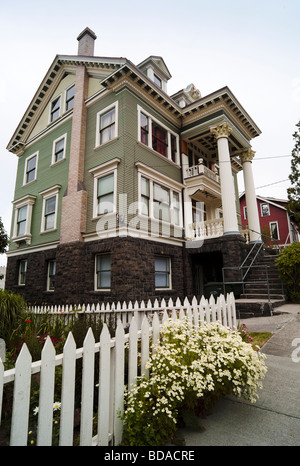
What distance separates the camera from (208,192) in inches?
564

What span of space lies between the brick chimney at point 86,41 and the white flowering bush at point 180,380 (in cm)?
1772

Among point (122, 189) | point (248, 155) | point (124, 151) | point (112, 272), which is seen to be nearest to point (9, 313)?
point (112, 272)

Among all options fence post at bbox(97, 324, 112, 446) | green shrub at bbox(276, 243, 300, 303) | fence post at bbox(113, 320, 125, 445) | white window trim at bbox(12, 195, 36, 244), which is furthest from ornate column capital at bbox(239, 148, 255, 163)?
fence post at bbox(97, 324, 112, 446)

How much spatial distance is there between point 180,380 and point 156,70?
1722 cm

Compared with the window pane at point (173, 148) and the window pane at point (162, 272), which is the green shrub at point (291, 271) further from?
the window pane at point (173, 148)

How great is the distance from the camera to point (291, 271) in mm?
9406

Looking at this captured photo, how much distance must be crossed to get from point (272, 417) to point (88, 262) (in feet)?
30.3

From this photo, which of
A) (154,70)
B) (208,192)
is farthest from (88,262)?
(154,70)

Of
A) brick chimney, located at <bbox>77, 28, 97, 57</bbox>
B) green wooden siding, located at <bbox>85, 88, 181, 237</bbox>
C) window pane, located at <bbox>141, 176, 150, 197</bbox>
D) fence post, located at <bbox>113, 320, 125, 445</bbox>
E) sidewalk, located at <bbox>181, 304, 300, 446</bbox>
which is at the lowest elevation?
sidewalk, located at <bbox>181, 304, 300, 446</bbox>

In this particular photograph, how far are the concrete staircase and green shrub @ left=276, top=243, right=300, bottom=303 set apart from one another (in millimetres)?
365

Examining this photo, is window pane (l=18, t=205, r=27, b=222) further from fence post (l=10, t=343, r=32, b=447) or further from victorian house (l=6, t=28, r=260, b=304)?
fence post (l=10, t=343, r=32, b=447)

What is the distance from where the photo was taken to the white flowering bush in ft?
7.19

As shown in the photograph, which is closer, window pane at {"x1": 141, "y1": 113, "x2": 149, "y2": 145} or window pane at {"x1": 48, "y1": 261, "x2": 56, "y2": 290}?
window pane at {"x1": 141, "y1": 113, "x2": 149, "y2": 145}
